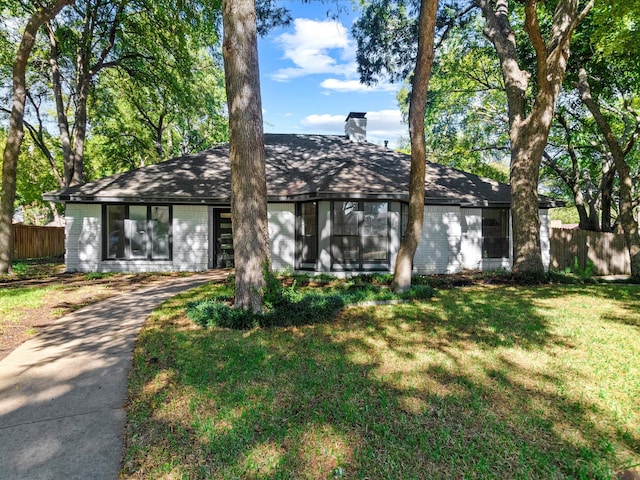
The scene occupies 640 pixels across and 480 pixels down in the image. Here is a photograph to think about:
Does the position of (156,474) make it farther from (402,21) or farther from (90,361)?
(402,21)

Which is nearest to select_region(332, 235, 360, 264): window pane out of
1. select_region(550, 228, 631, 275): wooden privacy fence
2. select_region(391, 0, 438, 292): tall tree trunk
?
select_region(391, 0, 438, 292): tall tree trunk

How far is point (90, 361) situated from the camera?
4250 millimetres

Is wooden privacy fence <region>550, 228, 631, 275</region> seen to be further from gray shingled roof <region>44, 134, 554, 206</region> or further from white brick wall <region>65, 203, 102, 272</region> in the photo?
white brick wall <region>65, 203, 102, 272</region>

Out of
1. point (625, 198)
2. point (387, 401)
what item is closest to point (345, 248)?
point (387, 401)

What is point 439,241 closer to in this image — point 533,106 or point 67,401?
point 533,106

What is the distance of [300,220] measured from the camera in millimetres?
12008

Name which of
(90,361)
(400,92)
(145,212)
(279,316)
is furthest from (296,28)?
(400,92)

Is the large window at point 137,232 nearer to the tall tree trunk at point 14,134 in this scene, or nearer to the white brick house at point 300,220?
the white brick house at point 300,220

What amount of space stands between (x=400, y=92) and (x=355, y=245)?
2293cm

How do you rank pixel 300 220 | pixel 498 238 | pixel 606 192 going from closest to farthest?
pixel 300 220, pixel 498 238, pixel 606 192

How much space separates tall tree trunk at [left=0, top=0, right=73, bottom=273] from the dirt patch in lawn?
1.18 meters

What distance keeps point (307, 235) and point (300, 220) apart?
60 cm

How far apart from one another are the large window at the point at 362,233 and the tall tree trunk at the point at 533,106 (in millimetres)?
3784

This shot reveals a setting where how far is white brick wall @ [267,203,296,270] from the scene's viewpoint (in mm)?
12055
